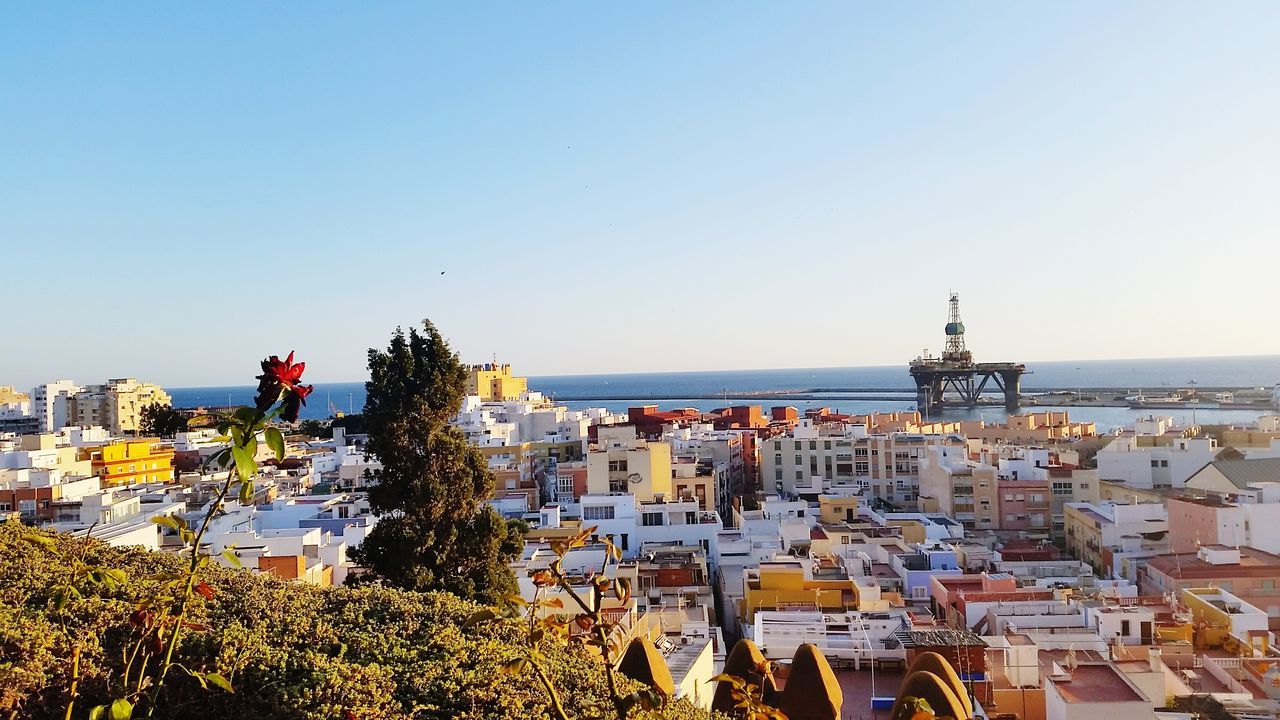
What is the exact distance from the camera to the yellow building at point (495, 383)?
2706 inches

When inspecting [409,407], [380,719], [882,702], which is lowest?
[882,702]

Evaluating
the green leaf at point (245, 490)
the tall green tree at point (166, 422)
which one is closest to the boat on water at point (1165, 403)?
the tall green tree at point (166, 422)

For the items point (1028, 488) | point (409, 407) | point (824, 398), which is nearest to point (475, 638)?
point (409, 407)

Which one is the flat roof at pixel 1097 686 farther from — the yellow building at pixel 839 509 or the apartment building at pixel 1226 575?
the yellow building at pixel 839 509

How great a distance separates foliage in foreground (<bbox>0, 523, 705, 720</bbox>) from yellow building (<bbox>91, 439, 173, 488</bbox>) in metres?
30.9

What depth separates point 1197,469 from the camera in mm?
26484

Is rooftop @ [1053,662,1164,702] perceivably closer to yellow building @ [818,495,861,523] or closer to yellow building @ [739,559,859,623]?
yellow building @ [739,559,859,623]

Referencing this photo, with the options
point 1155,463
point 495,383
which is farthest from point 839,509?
point 495,383

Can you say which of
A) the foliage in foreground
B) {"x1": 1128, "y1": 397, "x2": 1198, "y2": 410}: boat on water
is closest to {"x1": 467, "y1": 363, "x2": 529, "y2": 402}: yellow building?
{"x1": 1128, "y1": 397, "x2": 1198, "y2": 410}: boat on water

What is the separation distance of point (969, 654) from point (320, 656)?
8.71 meters

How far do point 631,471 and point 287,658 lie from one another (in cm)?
2234

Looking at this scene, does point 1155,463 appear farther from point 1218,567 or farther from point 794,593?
point 794,593

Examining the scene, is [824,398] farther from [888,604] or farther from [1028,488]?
[888,604]

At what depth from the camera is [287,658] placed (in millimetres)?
3754
